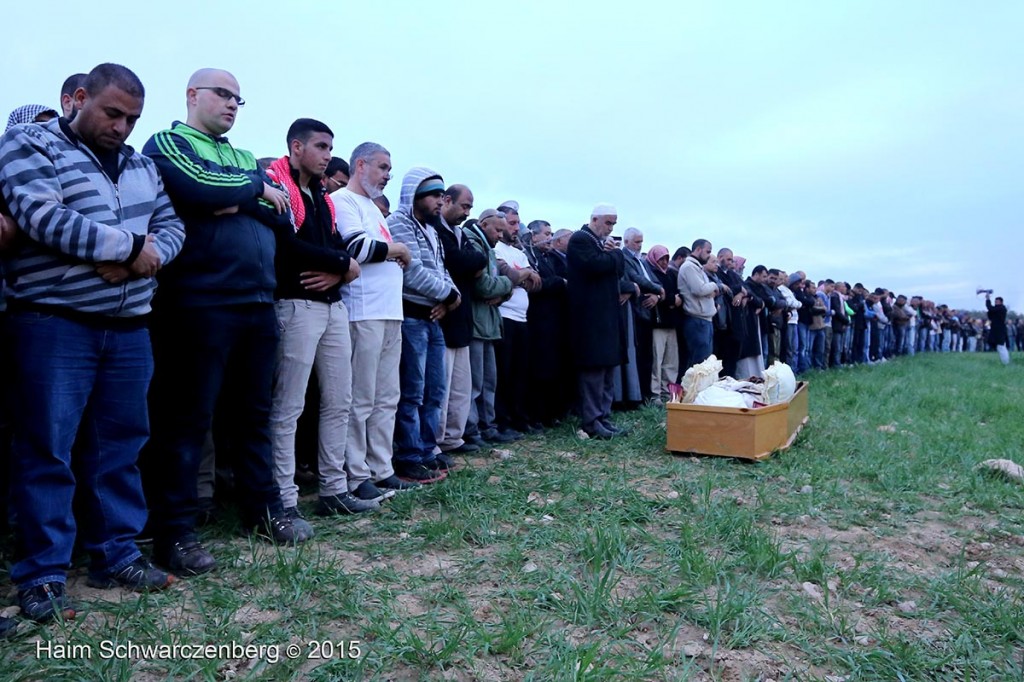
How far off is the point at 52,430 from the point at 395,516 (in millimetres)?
1699

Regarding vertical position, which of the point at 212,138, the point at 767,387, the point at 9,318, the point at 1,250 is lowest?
the point at 767,387

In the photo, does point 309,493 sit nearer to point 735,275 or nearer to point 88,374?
point 88,374

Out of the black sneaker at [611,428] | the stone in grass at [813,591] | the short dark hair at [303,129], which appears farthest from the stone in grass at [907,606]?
the black sneaker at [611,428]

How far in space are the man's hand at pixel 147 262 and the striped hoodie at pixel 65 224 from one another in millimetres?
30

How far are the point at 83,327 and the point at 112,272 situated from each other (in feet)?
0.76

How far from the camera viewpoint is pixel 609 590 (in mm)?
2750

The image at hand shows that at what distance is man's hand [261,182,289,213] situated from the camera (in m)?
3.34

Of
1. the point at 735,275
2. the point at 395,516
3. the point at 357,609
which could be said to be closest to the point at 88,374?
the point at 357,609

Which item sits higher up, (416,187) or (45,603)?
(416,187)

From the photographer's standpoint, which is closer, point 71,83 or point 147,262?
point 147,262

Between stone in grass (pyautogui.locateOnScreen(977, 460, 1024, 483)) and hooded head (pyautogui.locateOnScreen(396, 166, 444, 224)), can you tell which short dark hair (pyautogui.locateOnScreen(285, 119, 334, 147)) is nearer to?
hooded head (pyautogui.locateOnScreen(396, 166, 444, 224))

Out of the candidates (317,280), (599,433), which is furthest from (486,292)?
(317,280)

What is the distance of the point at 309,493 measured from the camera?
449cm

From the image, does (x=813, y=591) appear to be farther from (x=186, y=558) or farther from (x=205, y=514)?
(x=205, y=514)
